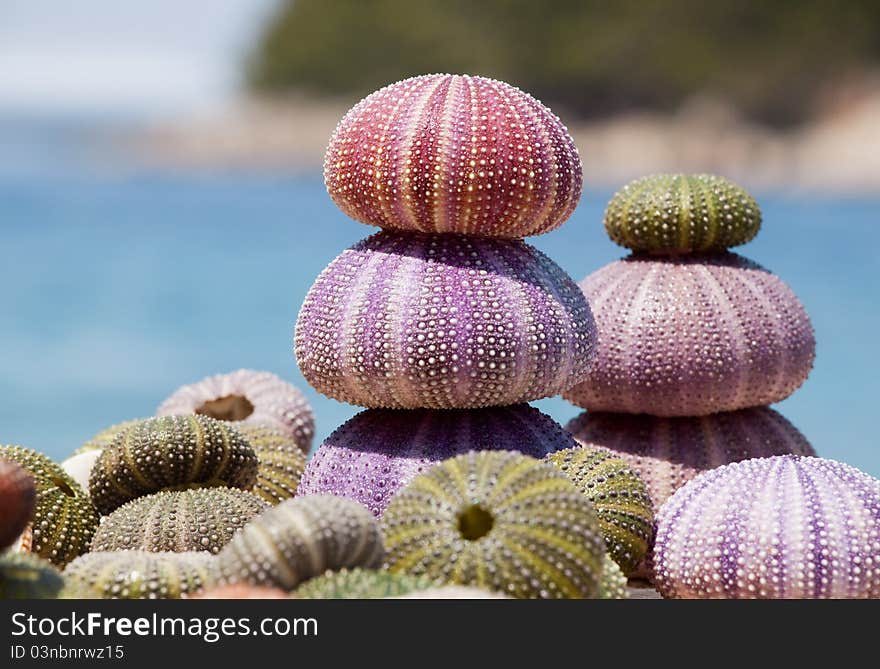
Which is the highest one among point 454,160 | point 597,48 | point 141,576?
point 597,48

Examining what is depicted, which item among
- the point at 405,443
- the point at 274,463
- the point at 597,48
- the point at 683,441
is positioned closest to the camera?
the point at 405,443

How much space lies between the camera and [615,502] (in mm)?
4930

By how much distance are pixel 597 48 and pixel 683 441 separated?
1484 inches

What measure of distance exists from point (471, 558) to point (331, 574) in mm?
380

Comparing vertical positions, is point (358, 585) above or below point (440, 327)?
below

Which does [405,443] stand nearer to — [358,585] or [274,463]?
[274,463]

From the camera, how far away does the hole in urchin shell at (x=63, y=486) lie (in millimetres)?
5348

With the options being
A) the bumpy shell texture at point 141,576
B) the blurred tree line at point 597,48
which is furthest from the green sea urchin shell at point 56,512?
the blurred tree line at point 597,48

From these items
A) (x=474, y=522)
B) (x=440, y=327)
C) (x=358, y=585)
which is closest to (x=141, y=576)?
(x=358, y=585)

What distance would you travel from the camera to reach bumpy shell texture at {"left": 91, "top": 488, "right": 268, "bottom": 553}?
15.9 feet

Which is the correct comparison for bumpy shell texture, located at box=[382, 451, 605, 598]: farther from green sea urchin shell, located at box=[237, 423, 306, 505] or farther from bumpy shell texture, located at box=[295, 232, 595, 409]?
green sea urchin shell, located at box=[237, 423, 306, 505]

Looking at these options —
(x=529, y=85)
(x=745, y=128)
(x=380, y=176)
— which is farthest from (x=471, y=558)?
(x=529, y=85)
